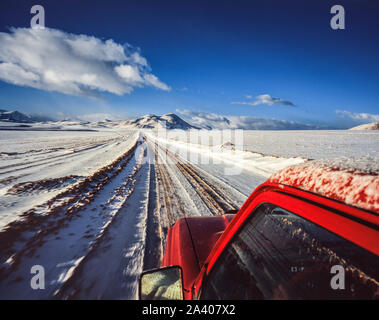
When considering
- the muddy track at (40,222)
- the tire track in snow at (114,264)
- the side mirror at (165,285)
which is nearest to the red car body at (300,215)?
the side mirror at (165,285)

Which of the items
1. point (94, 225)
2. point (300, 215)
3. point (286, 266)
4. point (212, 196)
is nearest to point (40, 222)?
point (94, 225)

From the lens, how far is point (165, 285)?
1.31m

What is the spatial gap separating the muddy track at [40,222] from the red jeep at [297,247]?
311 cm

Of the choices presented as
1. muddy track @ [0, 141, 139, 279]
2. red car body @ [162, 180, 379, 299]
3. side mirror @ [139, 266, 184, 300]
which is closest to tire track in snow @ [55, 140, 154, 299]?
muddy track @ [0, 141, 139, 279]

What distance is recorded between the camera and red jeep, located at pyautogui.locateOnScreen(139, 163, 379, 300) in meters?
0.52

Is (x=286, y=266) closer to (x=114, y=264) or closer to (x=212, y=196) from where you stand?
(x=114, y=264)

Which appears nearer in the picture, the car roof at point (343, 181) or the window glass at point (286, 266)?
the car roof at point (343, 181)

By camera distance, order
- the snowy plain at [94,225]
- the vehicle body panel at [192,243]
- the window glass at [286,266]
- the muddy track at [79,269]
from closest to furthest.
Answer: the window glass at [286,266], the vehicle body panel at [192,243], the muddy track at [79,269], the snowy plain at [94,225]

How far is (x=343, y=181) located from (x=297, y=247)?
79cm

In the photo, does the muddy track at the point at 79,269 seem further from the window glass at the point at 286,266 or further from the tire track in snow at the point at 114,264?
the window glass at the point at 286,266

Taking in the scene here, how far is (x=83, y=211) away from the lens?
4.42 meters

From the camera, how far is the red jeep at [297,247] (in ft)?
1.72
